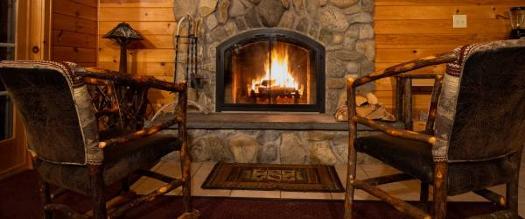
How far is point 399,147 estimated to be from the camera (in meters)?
1.29

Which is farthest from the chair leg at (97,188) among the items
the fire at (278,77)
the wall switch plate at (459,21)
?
the wall switch plate at (459,21)

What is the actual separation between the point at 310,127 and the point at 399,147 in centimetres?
135

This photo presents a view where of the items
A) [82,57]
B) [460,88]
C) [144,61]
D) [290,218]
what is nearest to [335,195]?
[290,218]

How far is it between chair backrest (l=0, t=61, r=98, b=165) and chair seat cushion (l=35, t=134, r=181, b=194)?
0.13ft

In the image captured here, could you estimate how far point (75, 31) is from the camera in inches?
120

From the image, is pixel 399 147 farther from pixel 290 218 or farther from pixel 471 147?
pixel 290 218

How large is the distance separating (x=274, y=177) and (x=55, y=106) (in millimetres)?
1491

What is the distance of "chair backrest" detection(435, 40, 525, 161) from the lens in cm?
99

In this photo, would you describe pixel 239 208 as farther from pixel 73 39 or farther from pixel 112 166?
pixel 73 39

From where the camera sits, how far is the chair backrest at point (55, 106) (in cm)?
105

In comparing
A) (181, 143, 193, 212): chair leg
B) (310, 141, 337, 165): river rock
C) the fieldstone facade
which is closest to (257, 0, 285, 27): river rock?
the fieldstone facade

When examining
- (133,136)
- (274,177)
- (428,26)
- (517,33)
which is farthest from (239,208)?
(517,33)

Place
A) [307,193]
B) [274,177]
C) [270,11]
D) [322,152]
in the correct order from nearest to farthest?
[307,193] → [274,177] → [322,152] → [270,11]

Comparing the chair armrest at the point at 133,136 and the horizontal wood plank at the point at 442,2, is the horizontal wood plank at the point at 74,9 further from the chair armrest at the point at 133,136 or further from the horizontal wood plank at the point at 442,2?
the horizontal wood plank at the point at 442,2
